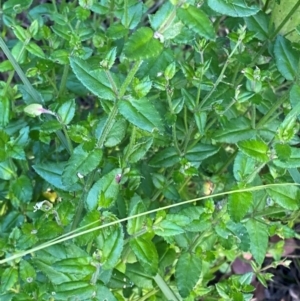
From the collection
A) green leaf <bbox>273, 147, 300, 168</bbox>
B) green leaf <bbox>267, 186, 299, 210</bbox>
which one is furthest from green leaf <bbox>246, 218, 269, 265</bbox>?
green leaf <bbox>273, 147, 300, 168</bbox>

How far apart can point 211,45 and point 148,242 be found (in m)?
0.52

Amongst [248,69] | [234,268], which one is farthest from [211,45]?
[234,268]

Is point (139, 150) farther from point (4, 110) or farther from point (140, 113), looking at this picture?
point (4, 110)

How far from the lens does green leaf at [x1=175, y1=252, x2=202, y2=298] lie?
109 cm

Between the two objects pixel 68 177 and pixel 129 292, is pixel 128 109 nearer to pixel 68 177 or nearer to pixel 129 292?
pixel 68 177

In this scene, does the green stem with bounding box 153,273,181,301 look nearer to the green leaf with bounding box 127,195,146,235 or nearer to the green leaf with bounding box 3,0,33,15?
the green leaf with bounding box 127,195,146,235

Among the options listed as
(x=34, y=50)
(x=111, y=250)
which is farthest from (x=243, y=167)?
(x=34, y=50)

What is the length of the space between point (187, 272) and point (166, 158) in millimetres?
242

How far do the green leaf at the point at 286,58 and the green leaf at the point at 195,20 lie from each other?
37 cm

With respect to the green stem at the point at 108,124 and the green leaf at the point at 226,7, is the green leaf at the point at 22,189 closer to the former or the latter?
the green stem at the point at 108,124

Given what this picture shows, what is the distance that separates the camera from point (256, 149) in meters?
0.93

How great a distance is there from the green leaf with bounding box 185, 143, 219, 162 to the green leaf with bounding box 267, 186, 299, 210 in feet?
0.56

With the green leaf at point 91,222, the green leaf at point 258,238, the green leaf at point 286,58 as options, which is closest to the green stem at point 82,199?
the green leaf at point 91,222

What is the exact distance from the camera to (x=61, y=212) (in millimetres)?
1060
